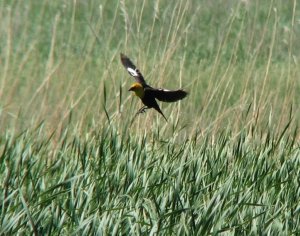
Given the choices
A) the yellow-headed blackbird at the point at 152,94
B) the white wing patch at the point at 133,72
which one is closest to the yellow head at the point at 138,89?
the yellow-headed blackbird at the point at 152,94

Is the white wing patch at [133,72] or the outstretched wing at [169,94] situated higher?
the white wing patch at [133,72]

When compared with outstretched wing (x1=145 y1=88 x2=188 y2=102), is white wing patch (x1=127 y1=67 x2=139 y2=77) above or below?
above

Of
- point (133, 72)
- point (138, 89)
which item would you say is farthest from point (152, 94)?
point (133, 72)

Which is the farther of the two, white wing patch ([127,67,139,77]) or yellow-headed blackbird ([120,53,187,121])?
white wing patch ([127,67,139,77])

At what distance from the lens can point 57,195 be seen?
3738 mm

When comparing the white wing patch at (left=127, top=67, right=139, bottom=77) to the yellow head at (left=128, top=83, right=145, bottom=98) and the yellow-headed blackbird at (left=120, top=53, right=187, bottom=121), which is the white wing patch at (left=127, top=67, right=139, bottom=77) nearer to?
the yellow-headed blackbird at (left=120, top=53, right=187, bottom=121)

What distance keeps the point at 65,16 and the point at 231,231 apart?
631cm

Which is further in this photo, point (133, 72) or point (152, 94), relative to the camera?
point (133, 72)

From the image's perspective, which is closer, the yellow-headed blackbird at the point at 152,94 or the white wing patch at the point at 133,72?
the yellow-headed blackbird at the point at 152,94

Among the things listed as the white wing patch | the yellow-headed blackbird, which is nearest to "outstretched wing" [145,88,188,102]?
the yellow-headed blackbird

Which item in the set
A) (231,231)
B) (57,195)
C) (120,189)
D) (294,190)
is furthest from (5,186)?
(294,190)

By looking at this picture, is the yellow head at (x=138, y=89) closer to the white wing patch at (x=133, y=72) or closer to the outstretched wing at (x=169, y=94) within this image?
the outstretched wing at (x=169, y=94)

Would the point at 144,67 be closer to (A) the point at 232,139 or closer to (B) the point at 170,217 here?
(A) the point at 232,139

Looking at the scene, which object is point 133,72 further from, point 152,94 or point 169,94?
point 169,94
